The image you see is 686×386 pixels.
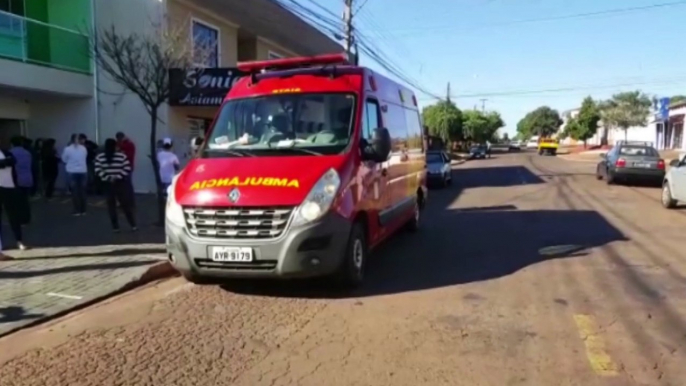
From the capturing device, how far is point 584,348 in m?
4.60

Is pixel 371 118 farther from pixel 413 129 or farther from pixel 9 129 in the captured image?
pixel 9 129

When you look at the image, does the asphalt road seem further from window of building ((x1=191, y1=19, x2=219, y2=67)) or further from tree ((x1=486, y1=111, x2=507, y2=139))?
tree ((x1=486, y1=111, x2=507, y2=139))

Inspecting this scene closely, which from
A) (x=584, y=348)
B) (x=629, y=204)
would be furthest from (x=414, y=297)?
(x=629, y=204)

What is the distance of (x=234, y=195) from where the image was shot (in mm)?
5777

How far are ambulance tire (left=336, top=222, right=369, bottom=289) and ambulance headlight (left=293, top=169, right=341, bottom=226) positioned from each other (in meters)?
0.57

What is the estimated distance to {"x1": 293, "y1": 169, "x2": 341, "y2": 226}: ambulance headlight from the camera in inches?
223

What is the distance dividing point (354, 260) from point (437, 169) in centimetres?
1440

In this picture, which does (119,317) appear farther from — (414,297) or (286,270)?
(414,297)

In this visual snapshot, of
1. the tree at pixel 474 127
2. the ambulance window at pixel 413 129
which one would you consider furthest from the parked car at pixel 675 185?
the tree at pixel 474 127

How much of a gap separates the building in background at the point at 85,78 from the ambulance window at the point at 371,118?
7949mm

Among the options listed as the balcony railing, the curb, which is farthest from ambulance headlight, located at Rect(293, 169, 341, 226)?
the balcony railing

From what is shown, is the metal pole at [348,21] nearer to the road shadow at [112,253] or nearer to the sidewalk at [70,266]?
the sidewalk at [70,266]

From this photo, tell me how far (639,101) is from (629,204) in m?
52.9

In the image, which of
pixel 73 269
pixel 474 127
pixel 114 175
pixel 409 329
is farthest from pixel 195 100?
pixel 474 127
